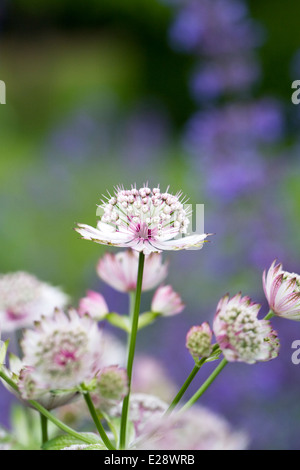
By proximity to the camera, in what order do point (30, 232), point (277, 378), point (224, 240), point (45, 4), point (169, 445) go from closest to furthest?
1. point (169, 445)
2. point (277, 378)
3. point (224, 240)
4. point (30, 232)
5. point (45, 4)

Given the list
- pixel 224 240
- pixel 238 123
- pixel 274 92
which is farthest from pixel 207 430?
pixel 274 92

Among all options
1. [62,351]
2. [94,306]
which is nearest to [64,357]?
[62,351]

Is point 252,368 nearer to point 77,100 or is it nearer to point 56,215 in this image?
point 56,215

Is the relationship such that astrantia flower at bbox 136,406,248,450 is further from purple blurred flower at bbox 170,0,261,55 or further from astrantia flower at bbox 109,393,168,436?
purple blurred flower at bbox 170,0,261,55

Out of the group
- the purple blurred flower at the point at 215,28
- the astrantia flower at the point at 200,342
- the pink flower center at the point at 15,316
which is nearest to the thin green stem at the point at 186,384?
the astrantia flower at the point at 200,342

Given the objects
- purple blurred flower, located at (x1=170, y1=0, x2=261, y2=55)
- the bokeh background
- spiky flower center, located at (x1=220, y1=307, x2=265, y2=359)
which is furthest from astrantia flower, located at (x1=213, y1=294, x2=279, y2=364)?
purple blurred flower, located at (x1=170, y1=0, x2=261, y2=55)

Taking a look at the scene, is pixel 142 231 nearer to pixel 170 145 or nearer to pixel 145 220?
pixel 145 220

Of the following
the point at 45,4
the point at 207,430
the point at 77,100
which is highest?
the point at 45,4

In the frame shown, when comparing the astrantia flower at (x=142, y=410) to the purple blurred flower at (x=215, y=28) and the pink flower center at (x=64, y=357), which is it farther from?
the purple blurred flower at (x=215, y=28)
